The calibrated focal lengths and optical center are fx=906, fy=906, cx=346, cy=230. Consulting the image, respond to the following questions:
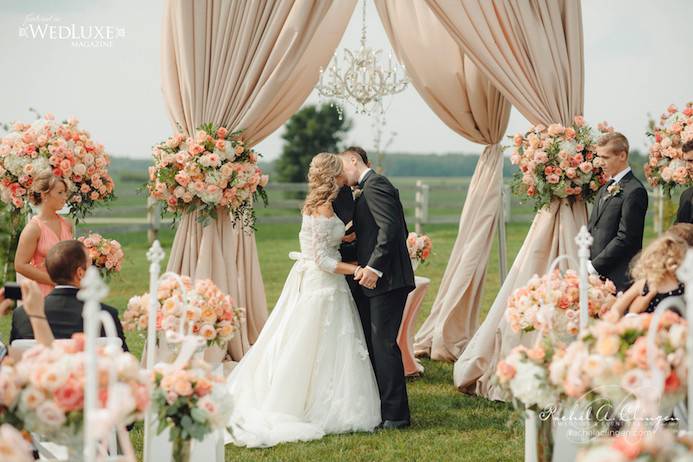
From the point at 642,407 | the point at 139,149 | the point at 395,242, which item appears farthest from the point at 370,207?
the point at 139,149

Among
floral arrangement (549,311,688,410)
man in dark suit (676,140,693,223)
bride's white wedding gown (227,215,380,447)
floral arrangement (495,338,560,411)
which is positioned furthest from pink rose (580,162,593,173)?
floral arrangement (549,311,688,410)

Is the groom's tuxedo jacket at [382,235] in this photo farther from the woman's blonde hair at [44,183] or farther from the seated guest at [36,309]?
the seated guest at [36,309]

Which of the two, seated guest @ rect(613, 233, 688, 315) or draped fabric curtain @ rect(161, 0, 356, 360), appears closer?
seated guest @ rect(613, 233, 688, 315)

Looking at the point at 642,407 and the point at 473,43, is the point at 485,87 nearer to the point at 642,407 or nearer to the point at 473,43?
the point at 473,43

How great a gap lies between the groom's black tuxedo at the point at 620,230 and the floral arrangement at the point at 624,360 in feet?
7.13

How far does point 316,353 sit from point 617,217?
6.21ft

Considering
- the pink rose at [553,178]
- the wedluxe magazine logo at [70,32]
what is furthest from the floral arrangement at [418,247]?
the wedluxe magazine logo at [70,32]

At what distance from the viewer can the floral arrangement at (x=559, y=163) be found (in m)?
5.64

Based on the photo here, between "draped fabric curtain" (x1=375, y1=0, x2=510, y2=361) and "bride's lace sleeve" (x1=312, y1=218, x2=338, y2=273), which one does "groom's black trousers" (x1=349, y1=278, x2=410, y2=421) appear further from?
"draped fabric curtain" (x1=375, y1=0, x2=510, y2=361)

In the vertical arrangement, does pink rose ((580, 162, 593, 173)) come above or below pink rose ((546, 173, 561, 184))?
above

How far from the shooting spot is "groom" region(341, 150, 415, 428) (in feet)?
16.8

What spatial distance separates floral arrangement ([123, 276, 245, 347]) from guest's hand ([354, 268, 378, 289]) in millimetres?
1166

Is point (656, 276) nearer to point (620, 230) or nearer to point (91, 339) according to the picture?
point (620, 230)

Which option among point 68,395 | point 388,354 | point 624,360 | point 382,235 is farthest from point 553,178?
point 68,395
